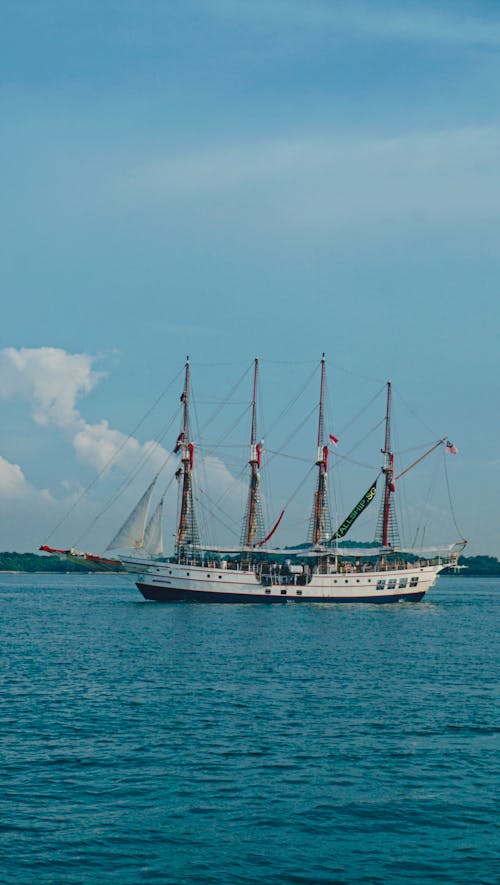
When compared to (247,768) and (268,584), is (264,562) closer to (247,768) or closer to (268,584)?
(268,584)

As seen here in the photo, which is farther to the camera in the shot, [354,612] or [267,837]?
[354,612]

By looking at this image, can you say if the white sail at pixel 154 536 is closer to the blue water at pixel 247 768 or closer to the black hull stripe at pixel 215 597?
the black hull stripe at pixel 215 597

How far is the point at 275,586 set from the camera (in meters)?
110

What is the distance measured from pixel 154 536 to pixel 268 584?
632 inches

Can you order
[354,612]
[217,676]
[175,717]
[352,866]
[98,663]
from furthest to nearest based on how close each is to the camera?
1. [354,612]
2. [98,663]
3. [217,676]
4. [175,717]
5. [352,866]

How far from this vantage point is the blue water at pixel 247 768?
2058 cm

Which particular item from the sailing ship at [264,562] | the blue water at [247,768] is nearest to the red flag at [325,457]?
the sailing ship at [264,562]

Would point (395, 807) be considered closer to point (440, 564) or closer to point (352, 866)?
point (352, 866)

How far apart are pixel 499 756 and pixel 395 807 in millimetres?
7070

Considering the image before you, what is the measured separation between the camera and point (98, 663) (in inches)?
2047

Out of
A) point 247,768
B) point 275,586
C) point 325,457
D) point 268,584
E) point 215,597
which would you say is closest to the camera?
point 247,768

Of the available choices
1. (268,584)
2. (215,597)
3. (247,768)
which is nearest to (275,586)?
Result: (268,584)

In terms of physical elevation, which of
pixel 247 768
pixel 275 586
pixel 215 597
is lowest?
pixel 247 768

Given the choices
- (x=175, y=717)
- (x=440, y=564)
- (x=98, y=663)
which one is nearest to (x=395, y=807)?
(x=175, y=717)
